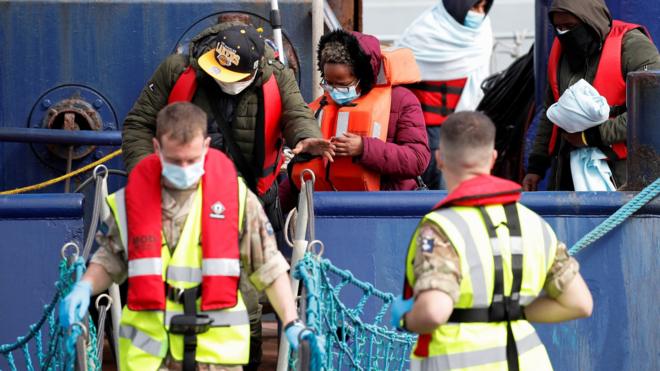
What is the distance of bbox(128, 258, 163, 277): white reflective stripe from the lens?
173 inches

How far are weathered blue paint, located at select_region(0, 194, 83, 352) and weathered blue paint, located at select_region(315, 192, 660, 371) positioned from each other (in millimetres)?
1294

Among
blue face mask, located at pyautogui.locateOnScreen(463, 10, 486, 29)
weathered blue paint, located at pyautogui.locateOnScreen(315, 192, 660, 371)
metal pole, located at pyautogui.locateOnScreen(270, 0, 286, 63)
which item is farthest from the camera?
blue face mask, located at pyautogui.locateOnScreen(463, 10, 486, 29)

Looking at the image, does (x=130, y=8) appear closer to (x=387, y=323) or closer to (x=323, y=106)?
(x=323, y=106)

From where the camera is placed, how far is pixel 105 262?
4.54m

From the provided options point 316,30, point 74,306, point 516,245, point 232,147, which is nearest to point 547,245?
point 516,245

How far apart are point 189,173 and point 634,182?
3.06 m

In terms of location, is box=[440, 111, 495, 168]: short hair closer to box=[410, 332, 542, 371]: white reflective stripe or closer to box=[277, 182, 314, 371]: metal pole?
box=[410, 332, 542, 371]: white reflective stripe

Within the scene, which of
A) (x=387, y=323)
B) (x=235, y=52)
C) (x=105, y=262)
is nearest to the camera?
(x=105, y=262)

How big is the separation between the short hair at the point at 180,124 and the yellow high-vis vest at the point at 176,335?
0.25 m

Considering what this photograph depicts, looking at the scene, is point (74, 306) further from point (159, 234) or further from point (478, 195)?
point (478, 195)

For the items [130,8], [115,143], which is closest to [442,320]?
[115,143]

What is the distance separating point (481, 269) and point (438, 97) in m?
5.24

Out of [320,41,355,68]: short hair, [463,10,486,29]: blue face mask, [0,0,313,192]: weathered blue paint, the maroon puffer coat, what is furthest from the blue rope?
[463,10,486,29]: blue face mask

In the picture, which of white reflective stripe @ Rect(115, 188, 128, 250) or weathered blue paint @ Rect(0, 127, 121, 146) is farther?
weathered blue paint @ Rect(0, 127, 121, 146)
